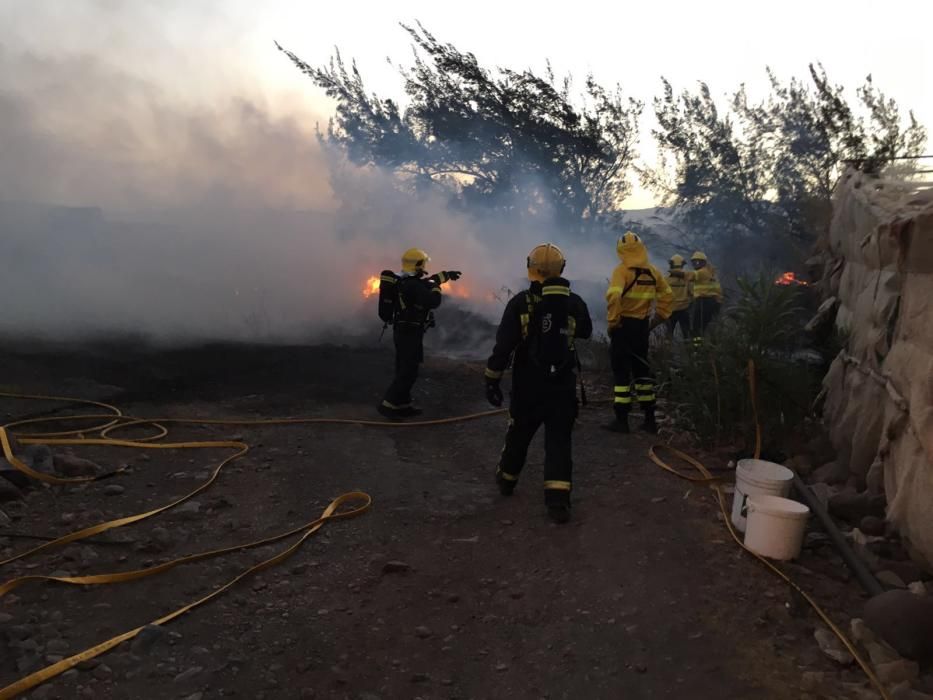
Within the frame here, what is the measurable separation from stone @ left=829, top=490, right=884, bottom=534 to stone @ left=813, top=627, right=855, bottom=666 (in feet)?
4.43

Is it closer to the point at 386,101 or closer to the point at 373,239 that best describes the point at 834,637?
the point at 373,239

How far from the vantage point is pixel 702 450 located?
19.4 ft

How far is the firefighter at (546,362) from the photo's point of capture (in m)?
4.57

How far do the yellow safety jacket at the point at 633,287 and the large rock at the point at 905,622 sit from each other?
3.80 metres

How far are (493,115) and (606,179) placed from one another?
12.6ft

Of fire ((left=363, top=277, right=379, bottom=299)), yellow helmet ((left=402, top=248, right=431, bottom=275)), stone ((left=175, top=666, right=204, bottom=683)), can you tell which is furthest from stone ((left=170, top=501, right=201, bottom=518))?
fire ((left=363, top=277, right=379, bottom=299))

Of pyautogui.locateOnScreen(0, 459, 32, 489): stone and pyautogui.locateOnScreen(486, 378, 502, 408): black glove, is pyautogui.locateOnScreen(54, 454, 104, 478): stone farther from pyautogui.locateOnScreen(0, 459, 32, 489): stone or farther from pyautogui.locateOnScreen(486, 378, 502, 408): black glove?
pyautogui.locateOnScreen(486, 378, 502, 408): black glove

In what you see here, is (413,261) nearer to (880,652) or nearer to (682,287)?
(880,652)

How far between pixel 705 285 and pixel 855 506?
6.66 meters

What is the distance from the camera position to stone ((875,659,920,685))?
8.94 feet

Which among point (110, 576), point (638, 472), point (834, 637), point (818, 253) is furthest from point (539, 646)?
point (818, 253)

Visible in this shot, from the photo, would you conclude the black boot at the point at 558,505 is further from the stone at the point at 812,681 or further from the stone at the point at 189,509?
the stone at the point at 189,509

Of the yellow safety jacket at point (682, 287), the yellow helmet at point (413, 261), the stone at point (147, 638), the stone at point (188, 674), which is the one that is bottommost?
the stone at point (188, 674)

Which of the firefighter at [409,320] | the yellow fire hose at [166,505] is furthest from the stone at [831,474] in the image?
the firefighter at [409,320]
